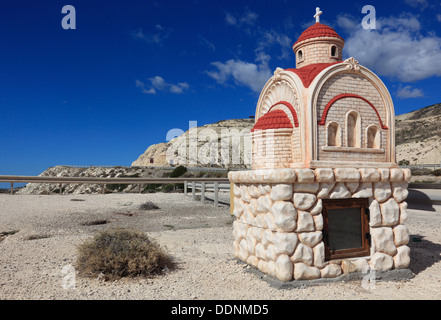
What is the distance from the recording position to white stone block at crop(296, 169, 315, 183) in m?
4.78

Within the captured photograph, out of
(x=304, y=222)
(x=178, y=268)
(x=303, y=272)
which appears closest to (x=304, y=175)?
(x=304, y=222)

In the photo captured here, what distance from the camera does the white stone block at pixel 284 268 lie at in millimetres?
4719

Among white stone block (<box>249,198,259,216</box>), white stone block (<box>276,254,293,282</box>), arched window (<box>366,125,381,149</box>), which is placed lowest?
white stone block (<box>276,254,293,282</box>)

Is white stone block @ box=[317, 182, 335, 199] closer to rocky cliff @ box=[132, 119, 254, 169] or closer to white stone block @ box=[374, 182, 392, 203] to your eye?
white stone block @ box=[374, 182, 392, 203]

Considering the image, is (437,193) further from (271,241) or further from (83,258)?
(83,258)

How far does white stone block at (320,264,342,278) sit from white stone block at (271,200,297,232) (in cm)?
88

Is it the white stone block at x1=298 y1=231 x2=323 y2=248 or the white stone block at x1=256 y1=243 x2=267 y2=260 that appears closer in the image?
the white stone block at x1=298 y1=231 x2=323 y2=248

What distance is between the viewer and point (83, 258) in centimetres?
567

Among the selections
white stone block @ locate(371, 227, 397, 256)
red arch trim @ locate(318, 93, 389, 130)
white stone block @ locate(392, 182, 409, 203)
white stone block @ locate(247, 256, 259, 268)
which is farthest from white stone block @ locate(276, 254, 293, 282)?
white stone block @ locate(392, 182, 409, 203)

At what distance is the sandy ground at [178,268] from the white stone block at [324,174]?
5.47ft

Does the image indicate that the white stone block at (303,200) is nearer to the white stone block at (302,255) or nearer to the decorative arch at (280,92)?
the white stone block at (302,255)

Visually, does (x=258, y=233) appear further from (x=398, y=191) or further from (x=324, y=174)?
(x=398, y=191)

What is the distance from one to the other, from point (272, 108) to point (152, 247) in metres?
3.56

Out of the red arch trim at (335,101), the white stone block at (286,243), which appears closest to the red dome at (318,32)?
the red arch trim at (335,101)
